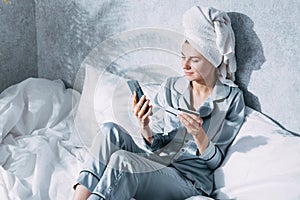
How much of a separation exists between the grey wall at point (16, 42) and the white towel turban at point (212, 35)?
3.26 ft

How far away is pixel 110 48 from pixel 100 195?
88cm

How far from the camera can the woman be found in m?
1.44

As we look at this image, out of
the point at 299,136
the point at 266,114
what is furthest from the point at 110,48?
the point at 299,136

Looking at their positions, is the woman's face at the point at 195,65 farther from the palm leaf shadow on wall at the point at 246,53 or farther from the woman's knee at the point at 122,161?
the woman's knee at the point at 122,161

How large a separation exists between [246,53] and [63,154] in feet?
2.50

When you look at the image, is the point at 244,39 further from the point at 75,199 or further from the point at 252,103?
the point at 75,199

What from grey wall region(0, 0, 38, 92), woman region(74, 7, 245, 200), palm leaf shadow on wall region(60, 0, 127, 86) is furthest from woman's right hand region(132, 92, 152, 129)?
grey wall region(0, 0, 38, 92)

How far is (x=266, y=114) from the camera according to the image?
1623 mm

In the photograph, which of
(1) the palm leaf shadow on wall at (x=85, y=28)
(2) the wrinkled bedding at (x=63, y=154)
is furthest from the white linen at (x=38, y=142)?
(1) the palm leaf shadow on wall at (x=85, y=28)

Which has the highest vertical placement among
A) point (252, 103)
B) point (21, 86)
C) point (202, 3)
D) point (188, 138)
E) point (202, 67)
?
point (202, 3)

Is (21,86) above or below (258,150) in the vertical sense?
below

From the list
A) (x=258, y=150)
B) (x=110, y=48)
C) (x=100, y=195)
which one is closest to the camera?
(x=100, y=195)

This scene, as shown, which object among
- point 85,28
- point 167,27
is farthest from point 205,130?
point 85,28

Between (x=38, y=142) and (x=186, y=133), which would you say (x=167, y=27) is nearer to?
(x=186, y=133)
